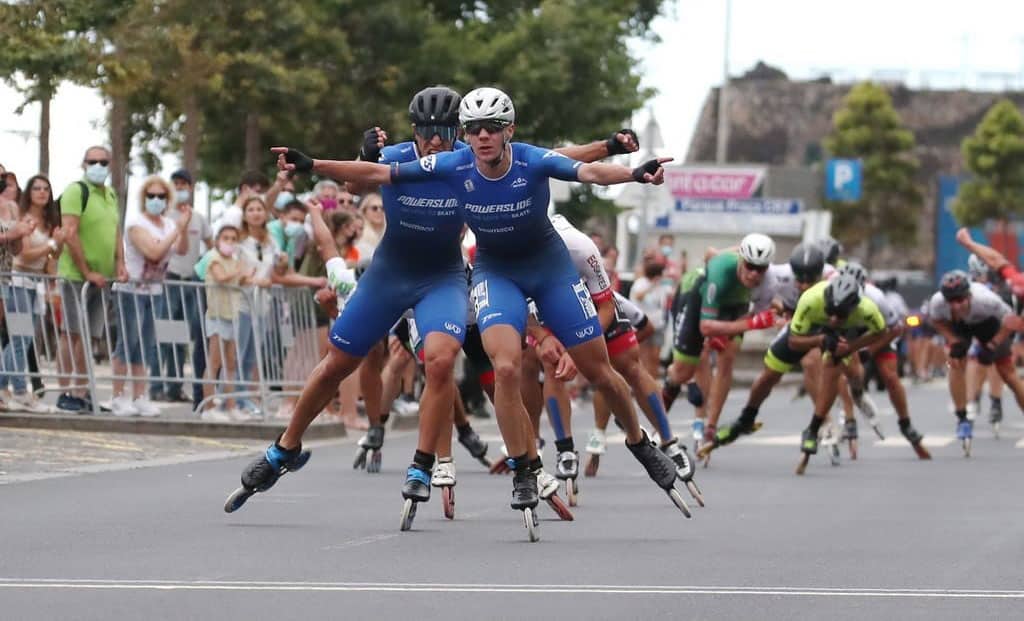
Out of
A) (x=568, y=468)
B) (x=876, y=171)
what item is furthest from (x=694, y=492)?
(x=876, y=171)

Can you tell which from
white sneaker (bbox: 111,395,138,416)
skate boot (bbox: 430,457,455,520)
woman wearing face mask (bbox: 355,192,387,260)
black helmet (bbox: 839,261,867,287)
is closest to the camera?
skate boot (bbox: 430,457,455,520)

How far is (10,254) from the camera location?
17672 mm

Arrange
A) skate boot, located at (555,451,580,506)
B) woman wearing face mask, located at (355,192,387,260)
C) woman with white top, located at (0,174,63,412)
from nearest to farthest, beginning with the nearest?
skate boot, located at (555,451,580,506)
woman with white top, located at (0,174,63,412)
woman wearing face mask, located at (355,192,387,260)

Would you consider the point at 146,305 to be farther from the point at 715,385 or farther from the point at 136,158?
the point at 136,158

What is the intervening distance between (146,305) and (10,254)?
125cm

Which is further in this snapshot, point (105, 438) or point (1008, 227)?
point (1008, 227)

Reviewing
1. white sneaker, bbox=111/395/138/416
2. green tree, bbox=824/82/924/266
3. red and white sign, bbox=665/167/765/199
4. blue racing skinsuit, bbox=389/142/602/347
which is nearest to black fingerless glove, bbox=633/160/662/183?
blue racing skinsuit, bbox=389/142/602/347

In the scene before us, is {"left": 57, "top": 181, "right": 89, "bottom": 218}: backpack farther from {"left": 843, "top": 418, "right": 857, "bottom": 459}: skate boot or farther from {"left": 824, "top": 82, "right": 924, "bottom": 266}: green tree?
{"left": 824, "top": 82, "right": 924, "bottom": 266}: green tree

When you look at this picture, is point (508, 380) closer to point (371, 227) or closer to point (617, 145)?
point (617, 145)

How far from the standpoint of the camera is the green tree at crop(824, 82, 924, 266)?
340 ft

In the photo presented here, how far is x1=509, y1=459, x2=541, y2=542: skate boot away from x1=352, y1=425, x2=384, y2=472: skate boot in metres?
4.38

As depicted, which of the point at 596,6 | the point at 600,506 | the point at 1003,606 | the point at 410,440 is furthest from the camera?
the point at 596,6

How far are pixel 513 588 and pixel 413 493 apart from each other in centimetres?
235

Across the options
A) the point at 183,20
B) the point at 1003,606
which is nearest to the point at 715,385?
the point at 1003,606
